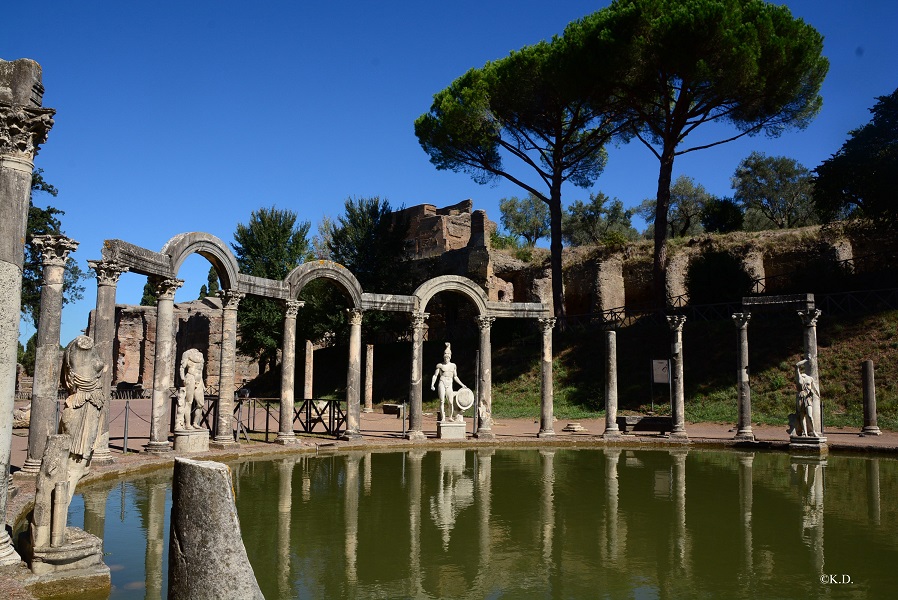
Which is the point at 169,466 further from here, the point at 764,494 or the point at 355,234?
the point at 355,234

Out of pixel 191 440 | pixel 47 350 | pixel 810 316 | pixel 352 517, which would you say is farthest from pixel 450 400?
pixel 47 350

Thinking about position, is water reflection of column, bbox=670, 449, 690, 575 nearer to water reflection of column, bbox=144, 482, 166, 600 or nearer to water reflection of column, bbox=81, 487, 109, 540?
water reflection of column, bbox=144, 482, 166, 600

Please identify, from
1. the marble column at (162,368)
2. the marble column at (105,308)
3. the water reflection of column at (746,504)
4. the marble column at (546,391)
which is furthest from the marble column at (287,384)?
the water reflection of column at (746,504)

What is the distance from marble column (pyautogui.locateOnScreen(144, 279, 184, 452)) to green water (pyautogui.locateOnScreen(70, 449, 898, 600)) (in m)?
1.69

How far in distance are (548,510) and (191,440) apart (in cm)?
761

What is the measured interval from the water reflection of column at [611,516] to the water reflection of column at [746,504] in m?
1.27

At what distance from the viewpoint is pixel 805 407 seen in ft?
51.6

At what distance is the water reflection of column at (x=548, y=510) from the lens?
24.0 ft

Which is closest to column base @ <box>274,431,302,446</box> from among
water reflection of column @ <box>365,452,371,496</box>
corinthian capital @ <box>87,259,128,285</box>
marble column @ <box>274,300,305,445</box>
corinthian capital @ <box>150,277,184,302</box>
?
marble column @ <box>274,300,305,445</box>

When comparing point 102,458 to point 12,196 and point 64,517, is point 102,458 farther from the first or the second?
point 12,196

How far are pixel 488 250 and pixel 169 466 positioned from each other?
85.3 feet

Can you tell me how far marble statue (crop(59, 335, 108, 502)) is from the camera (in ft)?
20.4

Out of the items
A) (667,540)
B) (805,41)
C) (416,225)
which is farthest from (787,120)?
(416,225)

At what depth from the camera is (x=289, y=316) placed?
16.4 meters
